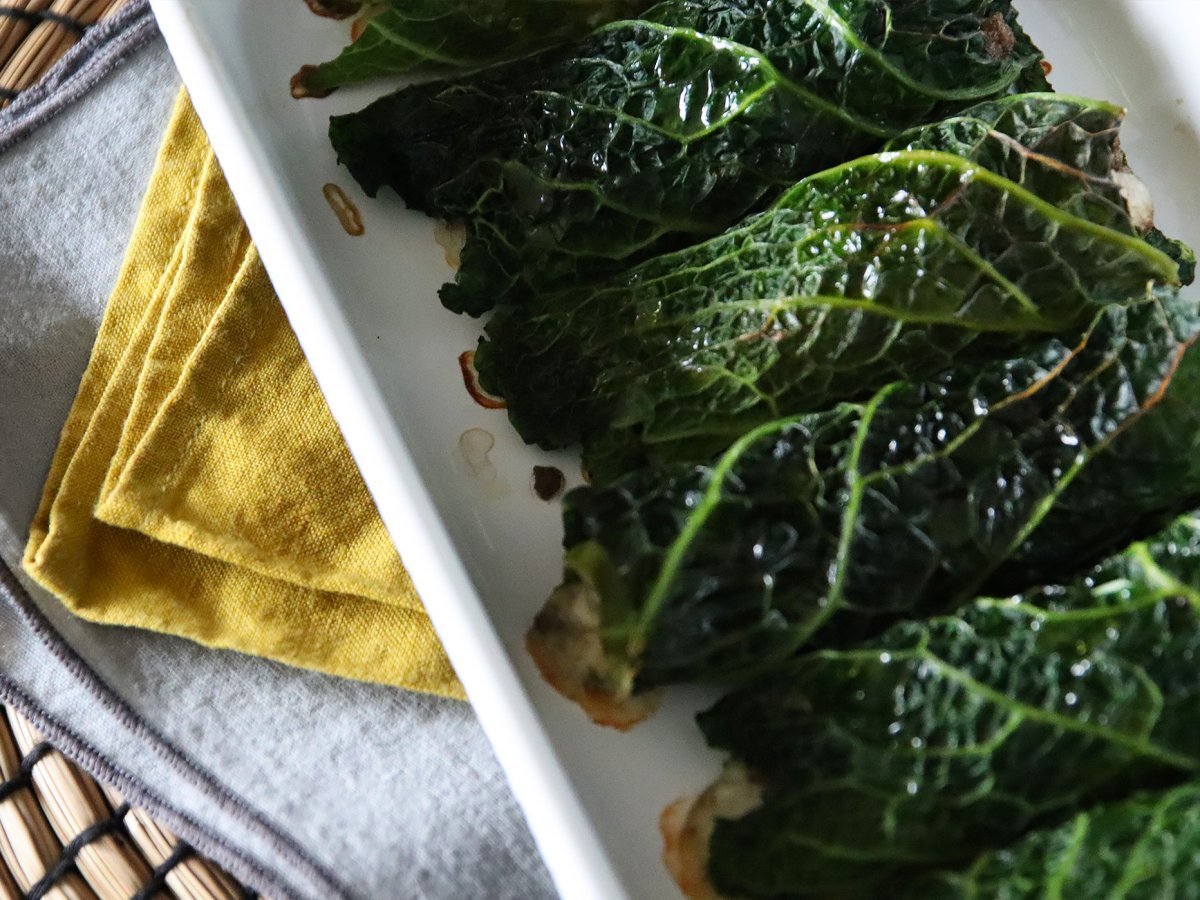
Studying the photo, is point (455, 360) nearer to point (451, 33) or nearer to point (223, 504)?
point (223, 504)

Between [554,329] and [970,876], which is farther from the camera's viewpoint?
[554,329]

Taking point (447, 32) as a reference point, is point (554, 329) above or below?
below

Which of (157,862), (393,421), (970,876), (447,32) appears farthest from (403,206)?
(970,876)

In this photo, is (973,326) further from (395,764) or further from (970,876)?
(395,764)

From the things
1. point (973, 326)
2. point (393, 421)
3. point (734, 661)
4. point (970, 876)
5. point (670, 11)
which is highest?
point (670, 11)

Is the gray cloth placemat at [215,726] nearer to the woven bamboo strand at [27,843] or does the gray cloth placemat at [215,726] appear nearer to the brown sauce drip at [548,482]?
the woven bamboo strand at [27,843]

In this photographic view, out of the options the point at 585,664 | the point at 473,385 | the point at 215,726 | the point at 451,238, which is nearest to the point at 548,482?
the point at 473,385

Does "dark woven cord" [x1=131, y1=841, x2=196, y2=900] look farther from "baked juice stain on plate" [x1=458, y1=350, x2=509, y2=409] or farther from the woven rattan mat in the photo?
"baked juice stain on plate" [x1=458, y1=350, x2=509, y2=409]
